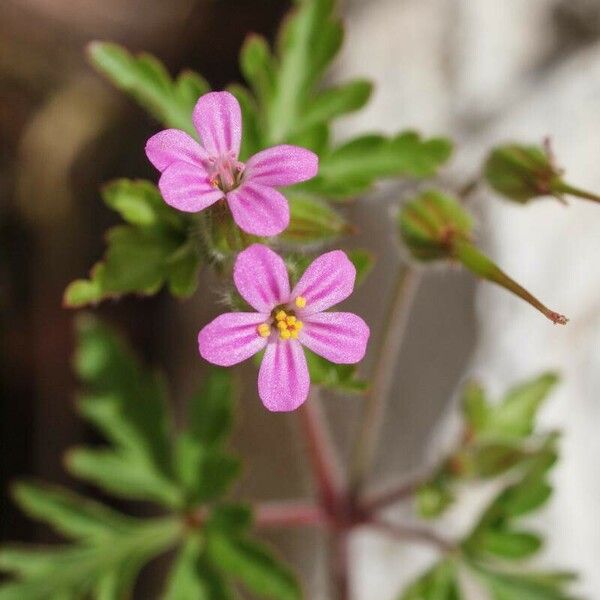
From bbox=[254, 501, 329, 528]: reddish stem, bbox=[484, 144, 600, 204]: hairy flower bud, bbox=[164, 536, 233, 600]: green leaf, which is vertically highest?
bbox=[484, 144, 600, 204]: hairy flower bud

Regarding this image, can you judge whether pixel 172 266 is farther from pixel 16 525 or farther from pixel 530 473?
pixel 16 525

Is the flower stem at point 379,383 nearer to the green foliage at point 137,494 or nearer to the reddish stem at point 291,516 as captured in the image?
the reddish stem at point 291,516

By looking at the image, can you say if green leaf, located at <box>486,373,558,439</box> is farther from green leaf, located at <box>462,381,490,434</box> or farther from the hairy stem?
the hairy stem

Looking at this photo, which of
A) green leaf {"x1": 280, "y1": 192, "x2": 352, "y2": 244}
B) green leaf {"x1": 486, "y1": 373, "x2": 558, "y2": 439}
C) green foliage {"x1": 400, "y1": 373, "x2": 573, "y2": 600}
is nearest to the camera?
green leaf {"x1": 280, "y1": 192, "x2": 352, "y2": 244}

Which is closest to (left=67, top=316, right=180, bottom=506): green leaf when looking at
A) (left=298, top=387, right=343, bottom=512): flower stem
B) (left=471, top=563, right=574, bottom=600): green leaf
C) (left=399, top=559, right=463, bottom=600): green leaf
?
(left=298, top=387, right=343, bottom=512): flower stem

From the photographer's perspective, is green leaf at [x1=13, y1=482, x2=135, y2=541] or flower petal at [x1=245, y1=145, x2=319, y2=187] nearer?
flower petal at [x1=245, y1=145, x2=319, y2=187]

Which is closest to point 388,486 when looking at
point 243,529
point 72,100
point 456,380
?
point 456,380

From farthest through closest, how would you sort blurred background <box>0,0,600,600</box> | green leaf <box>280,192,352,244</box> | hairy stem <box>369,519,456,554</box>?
blurred background <box>0,0,600,600</box> → hairy stem <box>369,519,456,554</box> → green leaf <box>280,192,352,244</box>

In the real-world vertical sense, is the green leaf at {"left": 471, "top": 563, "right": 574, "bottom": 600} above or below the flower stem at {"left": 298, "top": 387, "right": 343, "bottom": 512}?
below
